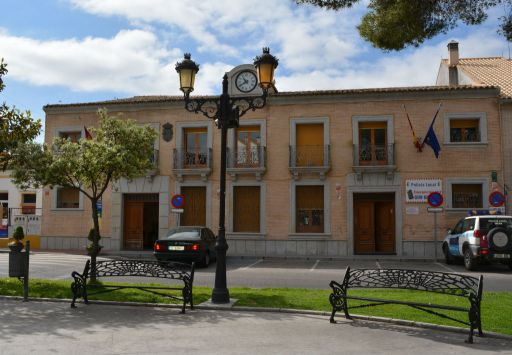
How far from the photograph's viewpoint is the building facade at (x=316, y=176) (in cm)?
2095

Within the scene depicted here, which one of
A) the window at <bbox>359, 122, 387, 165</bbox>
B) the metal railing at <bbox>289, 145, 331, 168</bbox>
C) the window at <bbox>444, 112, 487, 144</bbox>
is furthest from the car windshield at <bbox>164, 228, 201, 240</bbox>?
the window at <bbox>444, 112, 487, 144</bbox>

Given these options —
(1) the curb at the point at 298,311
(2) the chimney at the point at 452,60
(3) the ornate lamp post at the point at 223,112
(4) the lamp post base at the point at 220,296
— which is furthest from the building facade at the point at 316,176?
(1) the curb at the point at 298,311

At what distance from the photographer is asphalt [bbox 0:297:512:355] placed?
19.3 ft

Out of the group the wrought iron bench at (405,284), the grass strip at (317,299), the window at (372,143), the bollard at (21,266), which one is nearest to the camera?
the wrought iron bench at (405,284)

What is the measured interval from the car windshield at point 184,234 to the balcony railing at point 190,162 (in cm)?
538

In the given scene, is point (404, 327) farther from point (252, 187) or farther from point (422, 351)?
point (252, 187)

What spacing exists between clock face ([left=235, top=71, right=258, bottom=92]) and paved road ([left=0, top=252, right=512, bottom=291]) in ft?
23.7

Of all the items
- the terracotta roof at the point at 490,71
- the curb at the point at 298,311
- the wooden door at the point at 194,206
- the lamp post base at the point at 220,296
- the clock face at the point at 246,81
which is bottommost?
the curb at the point at 298,311

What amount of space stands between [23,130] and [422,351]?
9632 millimetres

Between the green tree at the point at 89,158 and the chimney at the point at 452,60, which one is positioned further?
the chimney at the point at 452,60

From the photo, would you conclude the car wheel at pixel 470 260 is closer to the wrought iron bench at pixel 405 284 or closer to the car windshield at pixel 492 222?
the car windshield at pixel 492 222

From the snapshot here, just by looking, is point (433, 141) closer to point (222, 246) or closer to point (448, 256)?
point (448, 256)

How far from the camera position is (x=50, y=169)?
11.3m

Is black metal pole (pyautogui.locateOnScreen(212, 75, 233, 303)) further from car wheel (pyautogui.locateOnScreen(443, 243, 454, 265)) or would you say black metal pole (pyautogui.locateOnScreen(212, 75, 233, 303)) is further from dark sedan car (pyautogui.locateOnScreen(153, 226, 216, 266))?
car wheel (pyautogui.locateOnScreen(443, 243, 454, 265))
